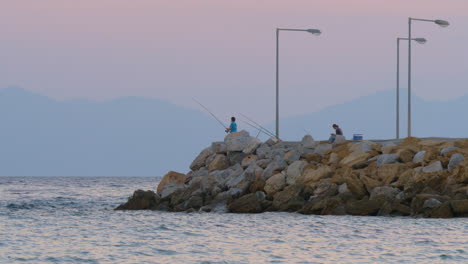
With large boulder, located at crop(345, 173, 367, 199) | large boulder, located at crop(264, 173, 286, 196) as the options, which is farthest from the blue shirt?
large boulder, located at crop(345, 173, 367, 199)

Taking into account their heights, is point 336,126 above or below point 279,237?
above

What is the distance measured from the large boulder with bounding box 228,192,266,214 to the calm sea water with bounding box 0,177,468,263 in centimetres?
101

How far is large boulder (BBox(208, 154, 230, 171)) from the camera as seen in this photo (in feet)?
134

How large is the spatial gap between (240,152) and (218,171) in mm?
1863

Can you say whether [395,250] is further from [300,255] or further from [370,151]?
[370,151]

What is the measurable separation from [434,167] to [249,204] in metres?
6.97

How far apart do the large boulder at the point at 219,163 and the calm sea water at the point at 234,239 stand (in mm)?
5863

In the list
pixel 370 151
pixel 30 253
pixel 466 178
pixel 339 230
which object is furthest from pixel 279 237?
pixel 370 151

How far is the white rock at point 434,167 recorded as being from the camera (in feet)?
109

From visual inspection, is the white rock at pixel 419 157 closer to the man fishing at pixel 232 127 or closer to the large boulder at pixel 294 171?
the large boulder at pixel 294 171

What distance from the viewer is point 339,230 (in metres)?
27.5

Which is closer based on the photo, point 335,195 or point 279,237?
point 279,237

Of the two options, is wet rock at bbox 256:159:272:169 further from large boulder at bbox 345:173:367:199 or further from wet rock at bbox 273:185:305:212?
large boulder at bbox 345:173:367:199

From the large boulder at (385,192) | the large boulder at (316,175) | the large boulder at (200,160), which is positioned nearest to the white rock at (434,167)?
the large boulder at (385,192)
